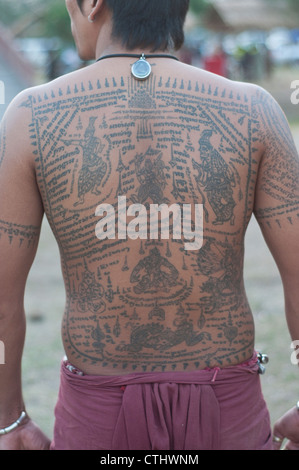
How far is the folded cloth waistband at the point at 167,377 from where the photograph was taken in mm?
1771

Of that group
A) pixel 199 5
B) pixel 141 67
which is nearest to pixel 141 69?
pixel 141 67

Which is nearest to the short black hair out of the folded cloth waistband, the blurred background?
the folded cloth waistband

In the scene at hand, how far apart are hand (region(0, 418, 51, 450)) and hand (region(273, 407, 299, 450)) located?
2.68 ft

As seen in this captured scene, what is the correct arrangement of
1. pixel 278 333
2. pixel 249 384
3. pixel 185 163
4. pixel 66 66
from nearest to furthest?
pixel 185 163, pixel 249 384, pixel 278 333, pixel 66 66

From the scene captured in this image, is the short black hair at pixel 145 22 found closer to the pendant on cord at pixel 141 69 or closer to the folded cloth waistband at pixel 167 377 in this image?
the pendant on cord at pixel 141 69

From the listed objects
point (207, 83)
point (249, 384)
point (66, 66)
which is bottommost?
point (249, 384)

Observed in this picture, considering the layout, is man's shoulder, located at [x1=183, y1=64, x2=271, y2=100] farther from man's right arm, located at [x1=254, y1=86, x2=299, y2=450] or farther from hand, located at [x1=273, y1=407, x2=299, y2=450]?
hand, located at [x1=273, y1=407, x2=299, y2=450]

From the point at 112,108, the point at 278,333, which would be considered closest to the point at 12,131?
the point at 112,108

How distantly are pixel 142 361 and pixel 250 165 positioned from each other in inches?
27.5

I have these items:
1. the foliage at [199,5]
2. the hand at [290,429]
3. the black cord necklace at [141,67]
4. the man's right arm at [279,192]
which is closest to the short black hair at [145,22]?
the black cord necklace at [141,67]

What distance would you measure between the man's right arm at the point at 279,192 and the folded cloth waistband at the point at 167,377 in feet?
1.08

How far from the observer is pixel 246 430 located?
1.84m

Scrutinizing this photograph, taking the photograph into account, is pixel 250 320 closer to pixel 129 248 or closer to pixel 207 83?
pixel 129 248

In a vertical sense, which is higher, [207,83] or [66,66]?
[66,66]
